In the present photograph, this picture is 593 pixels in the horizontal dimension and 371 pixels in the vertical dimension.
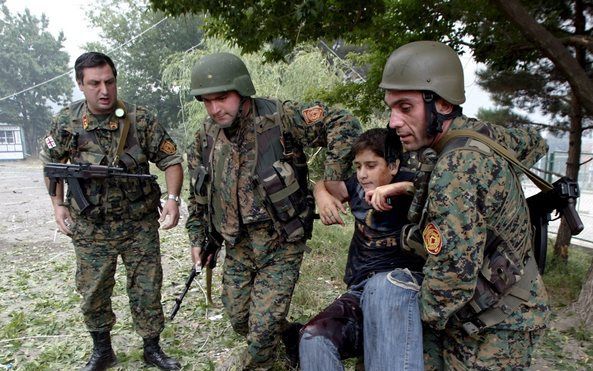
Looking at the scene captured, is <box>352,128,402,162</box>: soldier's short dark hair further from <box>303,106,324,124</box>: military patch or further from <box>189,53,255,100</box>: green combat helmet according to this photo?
<box>189,53,255,100</box>: green combat helmet

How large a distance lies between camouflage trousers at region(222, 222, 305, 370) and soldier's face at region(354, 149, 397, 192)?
0.81 m

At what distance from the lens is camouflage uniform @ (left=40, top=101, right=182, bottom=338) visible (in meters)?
3.15

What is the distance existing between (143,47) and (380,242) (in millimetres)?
35421

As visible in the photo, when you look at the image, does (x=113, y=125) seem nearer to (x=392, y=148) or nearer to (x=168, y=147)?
(x=168, y=147)

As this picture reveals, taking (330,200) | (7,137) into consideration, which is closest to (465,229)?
(330,200)

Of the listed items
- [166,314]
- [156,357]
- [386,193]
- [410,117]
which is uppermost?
[410,117]

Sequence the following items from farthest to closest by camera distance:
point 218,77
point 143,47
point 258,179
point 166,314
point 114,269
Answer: point 143,47
point 166,314
point 114,269
point 258,179
point 218,77

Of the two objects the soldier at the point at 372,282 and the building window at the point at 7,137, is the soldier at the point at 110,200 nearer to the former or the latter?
the soldier at the point at 372,282

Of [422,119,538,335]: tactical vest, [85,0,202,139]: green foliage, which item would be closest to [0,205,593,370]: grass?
[422,119,538,335]: tactical vest

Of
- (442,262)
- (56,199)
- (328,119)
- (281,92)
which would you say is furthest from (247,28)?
(281,92)

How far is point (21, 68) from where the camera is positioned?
143 feet

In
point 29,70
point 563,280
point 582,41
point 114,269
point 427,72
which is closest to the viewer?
point 427,72

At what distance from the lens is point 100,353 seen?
3.36 meters

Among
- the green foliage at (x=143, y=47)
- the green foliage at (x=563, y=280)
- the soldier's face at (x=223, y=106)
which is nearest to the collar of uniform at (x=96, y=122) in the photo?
the soldier's face at (x=223, y=106)
